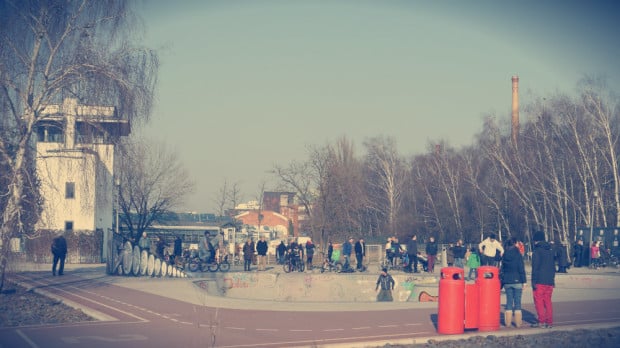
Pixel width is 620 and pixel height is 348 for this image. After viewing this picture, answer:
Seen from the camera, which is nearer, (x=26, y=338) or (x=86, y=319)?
(x=26, y=338)

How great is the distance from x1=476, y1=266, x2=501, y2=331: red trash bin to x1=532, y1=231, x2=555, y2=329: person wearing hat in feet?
2.82

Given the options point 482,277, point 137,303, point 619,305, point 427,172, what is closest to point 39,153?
point 137,303

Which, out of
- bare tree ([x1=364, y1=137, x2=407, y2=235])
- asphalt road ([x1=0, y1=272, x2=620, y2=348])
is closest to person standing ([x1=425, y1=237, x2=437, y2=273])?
asphalt road ([x1=0, y1=272, x2=620, y2=348])

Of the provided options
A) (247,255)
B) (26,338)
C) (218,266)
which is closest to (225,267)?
(218,266)

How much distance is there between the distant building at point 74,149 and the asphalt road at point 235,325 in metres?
3.14

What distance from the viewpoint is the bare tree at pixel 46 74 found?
20172 millimetres

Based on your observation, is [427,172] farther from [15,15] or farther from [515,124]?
[15,15]

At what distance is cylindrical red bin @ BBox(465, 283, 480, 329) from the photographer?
47.8ft

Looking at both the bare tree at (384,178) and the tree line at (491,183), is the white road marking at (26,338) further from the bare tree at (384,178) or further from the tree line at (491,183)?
the bare tree at (384,178)

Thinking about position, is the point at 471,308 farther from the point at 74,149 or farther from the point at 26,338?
the point at 74,149

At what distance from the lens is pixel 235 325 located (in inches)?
628

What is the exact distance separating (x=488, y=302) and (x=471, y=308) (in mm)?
435

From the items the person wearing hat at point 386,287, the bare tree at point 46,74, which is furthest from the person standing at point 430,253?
the bare tree at point 46,74

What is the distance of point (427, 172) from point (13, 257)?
63020 mm
